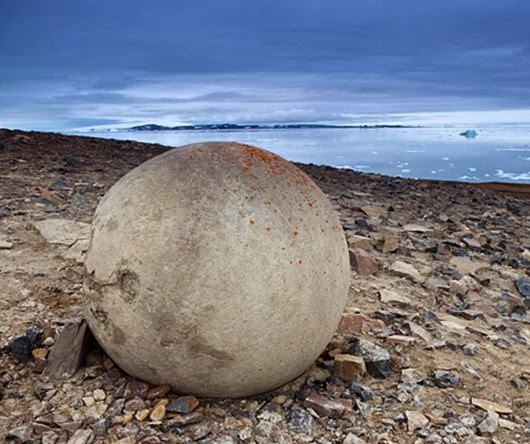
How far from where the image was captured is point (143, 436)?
10.6ft

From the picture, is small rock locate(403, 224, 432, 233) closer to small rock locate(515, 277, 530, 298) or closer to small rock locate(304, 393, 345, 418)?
small rock locate(515, 277, 530, 298)

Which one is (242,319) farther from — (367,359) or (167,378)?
(367,359)

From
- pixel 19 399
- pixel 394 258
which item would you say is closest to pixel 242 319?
pixel 19 399

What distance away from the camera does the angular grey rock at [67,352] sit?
3.81 m

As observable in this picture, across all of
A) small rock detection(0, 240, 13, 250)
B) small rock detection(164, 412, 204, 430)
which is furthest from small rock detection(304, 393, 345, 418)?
small rock detection(0, 240, 13, 250)

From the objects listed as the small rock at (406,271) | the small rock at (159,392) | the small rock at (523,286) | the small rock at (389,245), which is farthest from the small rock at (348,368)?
the small rock at (389,245)

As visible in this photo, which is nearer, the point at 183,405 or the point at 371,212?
the point at 183,405

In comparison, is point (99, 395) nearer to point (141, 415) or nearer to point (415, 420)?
point (141, 415)

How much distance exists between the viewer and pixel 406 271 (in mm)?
6801

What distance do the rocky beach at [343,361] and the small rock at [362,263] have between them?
18 millimetres

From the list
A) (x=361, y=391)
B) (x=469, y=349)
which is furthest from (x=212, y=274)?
(x=469, y=349)

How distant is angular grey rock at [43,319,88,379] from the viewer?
3.81 meters

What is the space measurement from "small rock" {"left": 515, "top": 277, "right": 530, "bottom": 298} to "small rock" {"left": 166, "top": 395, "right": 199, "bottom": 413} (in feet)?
16.3

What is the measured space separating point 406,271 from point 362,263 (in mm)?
624
